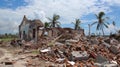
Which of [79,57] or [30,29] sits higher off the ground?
[30,29]

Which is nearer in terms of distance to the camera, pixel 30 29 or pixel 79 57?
pixel 79 57

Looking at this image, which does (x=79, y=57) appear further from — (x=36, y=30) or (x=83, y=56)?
(x=36, y=30)

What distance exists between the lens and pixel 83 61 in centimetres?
1728

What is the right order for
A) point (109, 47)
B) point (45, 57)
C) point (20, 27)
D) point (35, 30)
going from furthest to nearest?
point (20, 27) < point (35, 30) < point (109, 47) < point (45, 57)

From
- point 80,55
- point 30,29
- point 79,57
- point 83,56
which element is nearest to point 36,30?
point 30,29

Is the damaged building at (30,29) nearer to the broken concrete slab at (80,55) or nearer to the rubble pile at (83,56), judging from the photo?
the rubble pile at (83,56)

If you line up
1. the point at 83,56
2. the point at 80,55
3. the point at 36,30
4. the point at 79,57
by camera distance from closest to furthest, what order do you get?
the point at 79,57, the point at 83,56, the point at 80,55, the point at 36,30

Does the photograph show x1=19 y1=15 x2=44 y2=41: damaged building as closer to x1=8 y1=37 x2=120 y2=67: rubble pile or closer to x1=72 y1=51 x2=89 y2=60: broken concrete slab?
x1=8 y1=37 x2=120 y2=67: rubble pile

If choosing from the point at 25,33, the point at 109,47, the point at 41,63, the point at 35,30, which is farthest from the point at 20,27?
the point at 41,63

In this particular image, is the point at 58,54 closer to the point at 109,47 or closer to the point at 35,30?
the point at 109,47

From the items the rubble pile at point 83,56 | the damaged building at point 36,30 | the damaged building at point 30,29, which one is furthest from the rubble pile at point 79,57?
the damaged building at point 30,29

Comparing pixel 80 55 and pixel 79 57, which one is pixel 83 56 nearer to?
pixel 80 55

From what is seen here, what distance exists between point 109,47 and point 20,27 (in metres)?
23.1

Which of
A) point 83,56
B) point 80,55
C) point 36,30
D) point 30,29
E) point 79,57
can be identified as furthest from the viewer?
point 30,29
